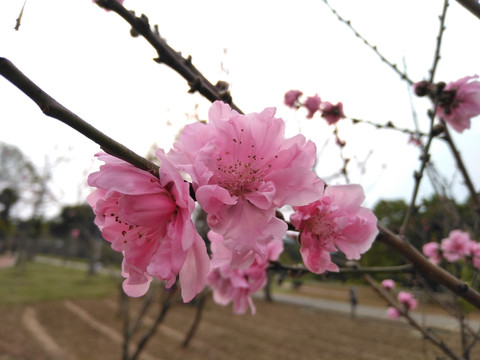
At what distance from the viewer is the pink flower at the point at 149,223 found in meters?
0.57

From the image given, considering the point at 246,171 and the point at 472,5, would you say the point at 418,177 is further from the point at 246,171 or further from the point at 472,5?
the point at 246,171

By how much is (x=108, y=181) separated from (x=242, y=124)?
294mm

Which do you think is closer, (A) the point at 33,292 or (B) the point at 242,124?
(B) the point at 242,124

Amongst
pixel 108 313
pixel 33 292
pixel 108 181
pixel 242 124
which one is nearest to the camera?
pixel 108 181

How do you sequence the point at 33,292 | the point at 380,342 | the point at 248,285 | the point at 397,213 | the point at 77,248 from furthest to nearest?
the point at 77,248 → the point at 397,213 → the point at 33,292 → the point at 380,342 → the point at 248,285

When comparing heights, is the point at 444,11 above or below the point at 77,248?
above

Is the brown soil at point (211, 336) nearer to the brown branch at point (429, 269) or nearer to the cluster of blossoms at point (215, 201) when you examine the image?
the brown branch at point (429, 269)

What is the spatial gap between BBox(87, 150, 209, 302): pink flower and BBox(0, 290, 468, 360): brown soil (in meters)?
5.36

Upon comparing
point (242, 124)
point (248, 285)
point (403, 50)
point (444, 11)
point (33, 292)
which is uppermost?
point (403, 50)

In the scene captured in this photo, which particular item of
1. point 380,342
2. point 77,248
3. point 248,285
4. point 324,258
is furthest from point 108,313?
point 77,248

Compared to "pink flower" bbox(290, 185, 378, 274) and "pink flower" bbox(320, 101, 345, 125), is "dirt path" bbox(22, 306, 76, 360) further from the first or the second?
"pink flower" bbox(290, 185, 378, 274)

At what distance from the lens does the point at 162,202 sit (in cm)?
61

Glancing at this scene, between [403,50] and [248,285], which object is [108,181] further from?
[403,50]

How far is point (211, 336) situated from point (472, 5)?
28.0 ft
